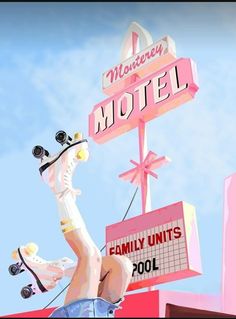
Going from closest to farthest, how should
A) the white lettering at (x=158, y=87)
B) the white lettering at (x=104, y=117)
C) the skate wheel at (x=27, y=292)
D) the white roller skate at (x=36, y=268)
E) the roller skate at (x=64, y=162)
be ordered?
the roller skate at (x=64, y=162)
the white roller skate at (x=36, y=268)
the skate wheel at (x=27, y=292)
the white lettering at (x=158, y=87)
the white lettering at (x=104, y=117)

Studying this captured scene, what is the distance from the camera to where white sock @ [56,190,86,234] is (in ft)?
15.0

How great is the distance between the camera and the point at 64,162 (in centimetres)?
477

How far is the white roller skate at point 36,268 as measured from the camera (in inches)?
207

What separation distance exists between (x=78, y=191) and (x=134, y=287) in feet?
6.33

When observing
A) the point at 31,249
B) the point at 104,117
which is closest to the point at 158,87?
the point at 104,117

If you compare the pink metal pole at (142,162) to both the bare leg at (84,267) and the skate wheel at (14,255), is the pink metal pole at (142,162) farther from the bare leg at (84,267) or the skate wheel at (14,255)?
the bare leg at (84,267)

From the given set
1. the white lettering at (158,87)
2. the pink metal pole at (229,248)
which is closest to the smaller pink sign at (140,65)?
the white lettering at (158,87)

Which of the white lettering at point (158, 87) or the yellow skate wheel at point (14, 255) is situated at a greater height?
the white lettering at point (158, 87)

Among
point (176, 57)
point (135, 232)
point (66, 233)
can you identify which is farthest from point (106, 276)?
point (176, 57)

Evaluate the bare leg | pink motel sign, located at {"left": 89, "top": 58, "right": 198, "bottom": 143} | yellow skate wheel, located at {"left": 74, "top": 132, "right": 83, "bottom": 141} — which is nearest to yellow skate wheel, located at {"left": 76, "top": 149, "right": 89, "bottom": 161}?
yellow skate wheel, located at {"left": 74, "top": 132, "right": 83, "bottom": 141}

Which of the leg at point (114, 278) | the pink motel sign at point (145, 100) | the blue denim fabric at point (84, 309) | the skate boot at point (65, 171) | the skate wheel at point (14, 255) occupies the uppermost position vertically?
the pink motel sign at point (145, 100)

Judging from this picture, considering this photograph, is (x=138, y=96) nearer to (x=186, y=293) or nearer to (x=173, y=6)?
(x=186, y=293)

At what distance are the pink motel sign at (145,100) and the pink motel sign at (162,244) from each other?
1590 millimetres

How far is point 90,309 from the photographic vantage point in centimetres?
401
